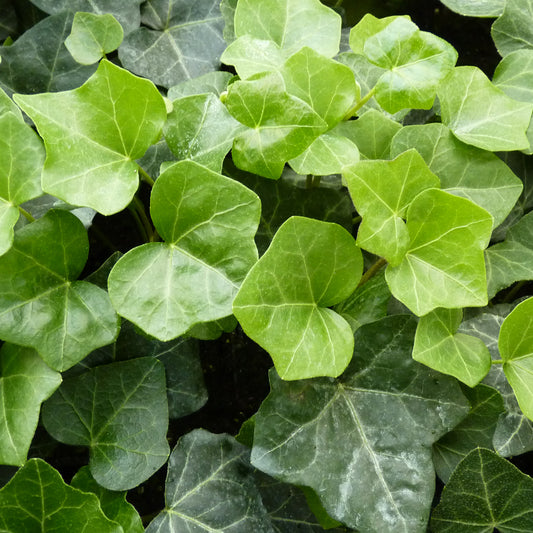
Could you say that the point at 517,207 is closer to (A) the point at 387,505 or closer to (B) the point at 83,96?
(A) the point at 387,505

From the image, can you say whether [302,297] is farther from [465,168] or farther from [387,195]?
[465,168]

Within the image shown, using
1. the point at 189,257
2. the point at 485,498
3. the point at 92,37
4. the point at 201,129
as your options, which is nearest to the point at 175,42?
the point at 92,37

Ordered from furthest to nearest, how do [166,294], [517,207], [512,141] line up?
[517,207] < [512,141] < [166,294]

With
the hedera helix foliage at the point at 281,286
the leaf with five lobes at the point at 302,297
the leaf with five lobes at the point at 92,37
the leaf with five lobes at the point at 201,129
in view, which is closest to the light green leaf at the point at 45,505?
the hedera helix foliage at the point at 281,286

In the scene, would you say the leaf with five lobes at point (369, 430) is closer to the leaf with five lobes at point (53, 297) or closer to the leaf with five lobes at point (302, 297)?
the leaf with five lobes at point (302, 297)

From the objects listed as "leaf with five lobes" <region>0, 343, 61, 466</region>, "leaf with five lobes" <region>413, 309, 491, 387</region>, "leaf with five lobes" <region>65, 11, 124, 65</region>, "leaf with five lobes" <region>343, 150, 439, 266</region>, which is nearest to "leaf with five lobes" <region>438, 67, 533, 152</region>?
"leaf with five lobes" <region>343, 150, 439, 266</region>

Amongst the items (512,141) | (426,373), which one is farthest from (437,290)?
(512,141)

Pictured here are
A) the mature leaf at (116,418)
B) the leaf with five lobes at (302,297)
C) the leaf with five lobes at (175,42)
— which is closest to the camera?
the leaf with five lobes at (302,297)

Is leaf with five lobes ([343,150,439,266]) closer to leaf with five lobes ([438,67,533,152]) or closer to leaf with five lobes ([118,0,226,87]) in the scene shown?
leaf with five lobes ([438,67,533,152])
